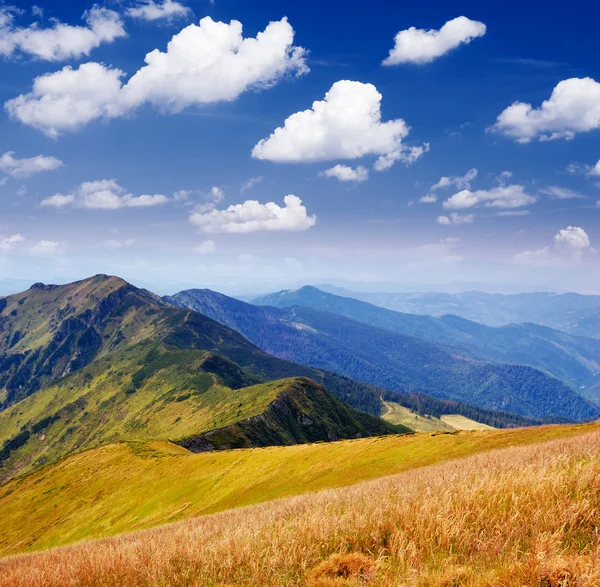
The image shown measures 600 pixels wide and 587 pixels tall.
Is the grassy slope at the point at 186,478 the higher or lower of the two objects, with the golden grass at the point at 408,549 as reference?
lower

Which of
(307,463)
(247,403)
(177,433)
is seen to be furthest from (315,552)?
(177,433)

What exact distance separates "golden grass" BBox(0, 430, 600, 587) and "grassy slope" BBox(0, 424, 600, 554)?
84.1 ft

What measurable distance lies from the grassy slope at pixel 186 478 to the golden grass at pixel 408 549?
1009 inches

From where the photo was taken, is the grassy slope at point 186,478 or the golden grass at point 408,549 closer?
the golden grass at point 408,549

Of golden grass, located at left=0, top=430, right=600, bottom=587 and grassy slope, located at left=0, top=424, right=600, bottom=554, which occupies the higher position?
golden grass, located at left=0, top=430, right=600, bottom=587

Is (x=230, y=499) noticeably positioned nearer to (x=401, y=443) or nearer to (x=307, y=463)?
(x=307, y=463)

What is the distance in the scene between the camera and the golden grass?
704 cm

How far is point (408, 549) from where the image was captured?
26.7 ft

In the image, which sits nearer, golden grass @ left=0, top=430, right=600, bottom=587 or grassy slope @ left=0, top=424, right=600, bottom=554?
golden grass @ left=0, top=430, right=600, bottom=587

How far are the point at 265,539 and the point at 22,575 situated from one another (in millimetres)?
5934

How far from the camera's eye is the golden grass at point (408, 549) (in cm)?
704

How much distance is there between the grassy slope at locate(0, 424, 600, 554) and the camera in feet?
129

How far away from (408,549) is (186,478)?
206ft

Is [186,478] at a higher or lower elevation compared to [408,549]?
lower
